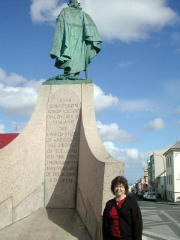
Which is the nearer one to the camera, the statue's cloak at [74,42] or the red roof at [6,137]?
the statue's cloak at [74,42]

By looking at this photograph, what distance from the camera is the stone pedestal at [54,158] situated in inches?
333

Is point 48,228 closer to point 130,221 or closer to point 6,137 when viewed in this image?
point 130,221

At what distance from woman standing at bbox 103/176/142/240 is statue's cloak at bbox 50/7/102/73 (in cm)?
715

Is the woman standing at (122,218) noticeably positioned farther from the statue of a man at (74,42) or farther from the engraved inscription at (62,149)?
the statue of a man at (74,42)

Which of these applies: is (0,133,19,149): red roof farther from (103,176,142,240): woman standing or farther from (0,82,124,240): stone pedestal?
(103,176,142,240): woman standing

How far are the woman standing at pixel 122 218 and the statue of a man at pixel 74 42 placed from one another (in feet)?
23.4

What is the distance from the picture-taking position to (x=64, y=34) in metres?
10.9

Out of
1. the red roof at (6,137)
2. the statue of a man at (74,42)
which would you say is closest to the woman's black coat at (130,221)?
the statue of a man at (74,42)

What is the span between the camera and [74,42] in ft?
36.0

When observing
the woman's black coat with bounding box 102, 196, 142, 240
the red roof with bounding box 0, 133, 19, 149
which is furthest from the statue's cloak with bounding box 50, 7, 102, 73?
the red roof with bounding box 0, 133, 19, 149

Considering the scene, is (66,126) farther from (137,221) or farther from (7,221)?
(137,221)

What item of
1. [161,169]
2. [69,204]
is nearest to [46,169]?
[69,204]

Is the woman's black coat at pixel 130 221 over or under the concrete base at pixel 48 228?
over

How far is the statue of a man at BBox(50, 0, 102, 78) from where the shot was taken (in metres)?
10.8
